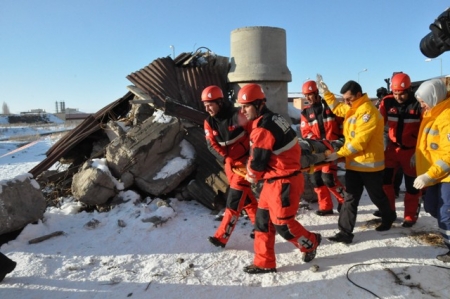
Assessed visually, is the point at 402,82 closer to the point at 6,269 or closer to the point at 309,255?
the point at 309,255

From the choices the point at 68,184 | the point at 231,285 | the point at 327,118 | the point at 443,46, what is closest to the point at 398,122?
the point at 327,118

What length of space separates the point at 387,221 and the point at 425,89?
1.81 m

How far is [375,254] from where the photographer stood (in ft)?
12.7

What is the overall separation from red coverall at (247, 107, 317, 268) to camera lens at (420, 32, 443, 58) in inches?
58.9

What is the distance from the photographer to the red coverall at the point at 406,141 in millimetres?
4586

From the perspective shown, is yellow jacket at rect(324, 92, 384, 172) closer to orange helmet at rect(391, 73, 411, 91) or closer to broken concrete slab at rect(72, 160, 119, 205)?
orange helmet at rect(391, 73, 411, 91)

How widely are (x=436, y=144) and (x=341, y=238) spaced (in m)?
1.56

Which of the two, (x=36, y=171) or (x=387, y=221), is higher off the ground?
(x=36, y=171)

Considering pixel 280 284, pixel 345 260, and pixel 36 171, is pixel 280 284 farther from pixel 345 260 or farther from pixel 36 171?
pixel 36 171

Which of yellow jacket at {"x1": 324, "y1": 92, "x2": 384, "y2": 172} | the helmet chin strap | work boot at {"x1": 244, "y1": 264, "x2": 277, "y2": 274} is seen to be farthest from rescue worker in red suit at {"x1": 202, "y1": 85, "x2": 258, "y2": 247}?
yellow jacket at {"x1": 324, "y1": 92, "x2": 384, "y2": 172}

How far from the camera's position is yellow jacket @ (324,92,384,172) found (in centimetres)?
396

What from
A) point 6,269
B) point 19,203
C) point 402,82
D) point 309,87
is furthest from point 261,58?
point 6,269

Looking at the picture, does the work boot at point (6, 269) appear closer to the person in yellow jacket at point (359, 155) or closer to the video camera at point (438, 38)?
the person in yellow jacket at point (359, 155)

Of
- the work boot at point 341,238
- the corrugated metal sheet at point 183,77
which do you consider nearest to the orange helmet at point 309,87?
the work boot at point 341,238
